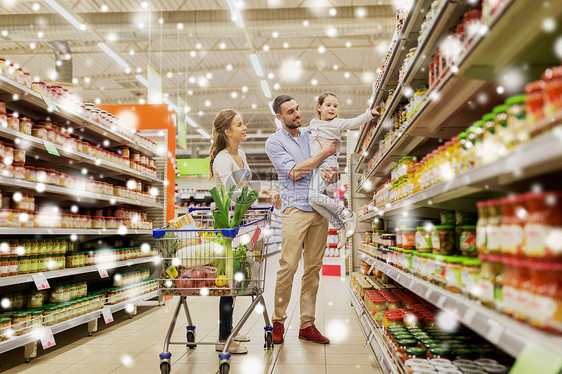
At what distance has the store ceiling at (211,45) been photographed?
8.92 m

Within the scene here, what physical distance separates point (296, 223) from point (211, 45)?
31.6 feet

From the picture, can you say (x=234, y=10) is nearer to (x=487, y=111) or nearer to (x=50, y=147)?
(x=50, y=147)

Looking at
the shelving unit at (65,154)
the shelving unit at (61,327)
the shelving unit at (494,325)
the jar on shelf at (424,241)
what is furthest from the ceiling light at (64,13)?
the shelving unit at (494,325)

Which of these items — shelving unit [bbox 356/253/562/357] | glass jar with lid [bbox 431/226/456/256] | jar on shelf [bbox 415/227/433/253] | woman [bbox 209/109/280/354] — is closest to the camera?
shelving unit [bbox 356/253/562/357]

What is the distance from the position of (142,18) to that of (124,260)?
6150 millimetres

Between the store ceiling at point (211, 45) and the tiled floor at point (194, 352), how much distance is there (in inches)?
241

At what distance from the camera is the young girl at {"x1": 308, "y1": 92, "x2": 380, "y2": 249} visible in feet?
10.8

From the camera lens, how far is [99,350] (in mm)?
3227

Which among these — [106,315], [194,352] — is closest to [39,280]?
[106,315]

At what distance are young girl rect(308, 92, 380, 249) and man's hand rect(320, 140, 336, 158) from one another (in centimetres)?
8

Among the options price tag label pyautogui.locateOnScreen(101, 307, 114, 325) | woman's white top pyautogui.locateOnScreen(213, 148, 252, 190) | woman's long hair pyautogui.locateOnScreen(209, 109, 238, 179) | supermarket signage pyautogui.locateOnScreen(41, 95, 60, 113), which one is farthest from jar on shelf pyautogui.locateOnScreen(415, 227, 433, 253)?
price tag label pyautogui.locateOnScreen(101, 307, 114, 325)

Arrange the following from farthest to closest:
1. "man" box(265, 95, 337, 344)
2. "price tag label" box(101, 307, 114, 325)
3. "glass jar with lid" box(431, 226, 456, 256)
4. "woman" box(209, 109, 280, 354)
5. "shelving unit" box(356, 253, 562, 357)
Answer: "price tag label" box(101, 307, 114, 325) → "man" box(265, 95, 337, 344) → "woman" box(209, 109, 280, 354) → "glass jar with lid" box(431, 226, 456, 256) → "shelving unit" box(356, 253, 562, 357)

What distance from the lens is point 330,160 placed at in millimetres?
3463

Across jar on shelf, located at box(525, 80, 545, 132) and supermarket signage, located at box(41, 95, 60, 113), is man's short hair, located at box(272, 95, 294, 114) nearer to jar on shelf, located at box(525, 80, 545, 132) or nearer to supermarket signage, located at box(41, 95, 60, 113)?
supermarket signage, located at box(41, 95, 60, 113)
